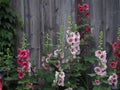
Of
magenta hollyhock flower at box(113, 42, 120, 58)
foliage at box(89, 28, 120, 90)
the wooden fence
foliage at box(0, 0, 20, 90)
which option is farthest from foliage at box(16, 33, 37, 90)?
magenta hollyhock flower at box(113, 42, 120, 58)

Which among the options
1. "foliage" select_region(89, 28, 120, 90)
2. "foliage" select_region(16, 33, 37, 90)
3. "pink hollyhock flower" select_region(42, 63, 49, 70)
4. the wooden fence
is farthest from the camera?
the wooden fence

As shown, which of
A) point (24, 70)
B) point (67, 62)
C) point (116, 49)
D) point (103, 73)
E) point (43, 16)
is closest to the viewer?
point (24, 70)

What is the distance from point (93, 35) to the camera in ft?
17.2

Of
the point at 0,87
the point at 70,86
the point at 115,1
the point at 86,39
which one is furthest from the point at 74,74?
the point at 115,1

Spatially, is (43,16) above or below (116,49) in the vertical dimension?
above

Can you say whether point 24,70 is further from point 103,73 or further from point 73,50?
point 103,73

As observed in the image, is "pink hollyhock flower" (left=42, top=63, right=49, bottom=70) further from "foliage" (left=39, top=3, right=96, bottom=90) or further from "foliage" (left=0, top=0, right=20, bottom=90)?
"foliage" (left=0, top=0, right=20, bottom=90)

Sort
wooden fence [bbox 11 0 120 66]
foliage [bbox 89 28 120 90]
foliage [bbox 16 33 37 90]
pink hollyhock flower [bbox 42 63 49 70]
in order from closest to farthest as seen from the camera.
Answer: foliage [bbox 16 33 37 90]
foliage [bbox 89 28 120 90]
pink hollyhock flower [bbox 42 63 49 70]
wooden fence [bbox 11 0 120 66]

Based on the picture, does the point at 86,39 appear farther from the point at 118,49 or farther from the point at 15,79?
the point at 15,79

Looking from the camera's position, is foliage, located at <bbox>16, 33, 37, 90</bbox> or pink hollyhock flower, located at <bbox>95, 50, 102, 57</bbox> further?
pink hollyhock flower, located at <bbox>95, 50, 102, 57</bbox>

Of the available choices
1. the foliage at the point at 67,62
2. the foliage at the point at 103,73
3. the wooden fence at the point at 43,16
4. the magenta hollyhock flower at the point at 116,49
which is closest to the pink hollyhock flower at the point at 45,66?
the foliage at the point at 67,62

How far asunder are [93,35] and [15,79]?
137 centimetres

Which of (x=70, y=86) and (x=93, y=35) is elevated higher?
(x=93, y=35)

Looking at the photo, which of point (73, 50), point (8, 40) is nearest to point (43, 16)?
point (8, 40)
